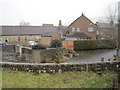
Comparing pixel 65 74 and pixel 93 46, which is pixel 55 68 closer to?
pixel 65 74

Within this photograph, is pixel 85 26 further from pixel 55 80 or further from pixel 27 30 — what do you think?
pixel 55 80

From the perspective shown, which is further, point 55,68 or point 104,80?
point 55,68

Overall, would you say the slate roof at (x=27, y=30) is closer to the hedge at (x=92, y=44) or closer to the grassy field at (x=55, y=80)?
the hedge at (x=92, y=44)

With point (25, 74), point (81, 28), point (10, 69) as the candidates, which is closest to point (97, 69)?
→ point (25, 74)

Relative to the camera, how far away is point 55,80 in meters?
10.8

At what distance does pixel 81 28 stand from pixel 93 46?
17116 millimetres

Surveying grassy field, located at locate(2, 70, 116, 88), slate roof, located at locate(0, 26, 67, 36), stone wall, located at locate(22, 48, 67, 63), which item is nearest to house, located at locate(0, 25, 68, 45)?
slate roof, located at locate(0, 26, 67, 36)

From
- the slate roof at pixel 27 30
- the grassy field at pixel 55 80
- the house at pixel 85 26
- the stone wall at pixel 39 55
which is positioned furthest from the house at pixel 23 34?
the grassy field at pixel 55 80

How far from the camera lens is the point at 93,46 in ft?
83.5

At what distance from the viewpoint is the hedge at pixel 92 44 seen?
24922mm

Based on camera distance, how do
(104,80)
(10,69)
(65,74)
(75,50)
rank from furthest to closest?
(75,50) < (10,69) < (65,74) < (104,80)

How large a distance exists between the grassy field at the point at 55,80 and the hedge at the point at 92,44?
1293cm

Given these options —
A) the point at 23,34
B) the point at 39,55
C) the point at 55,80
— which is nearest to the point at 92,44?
the point at 39,55

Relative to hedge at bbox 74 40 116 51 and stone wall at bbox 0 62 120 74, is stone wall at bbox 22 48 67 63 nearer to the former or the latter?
stone wall at bbox 0 62 120 74
